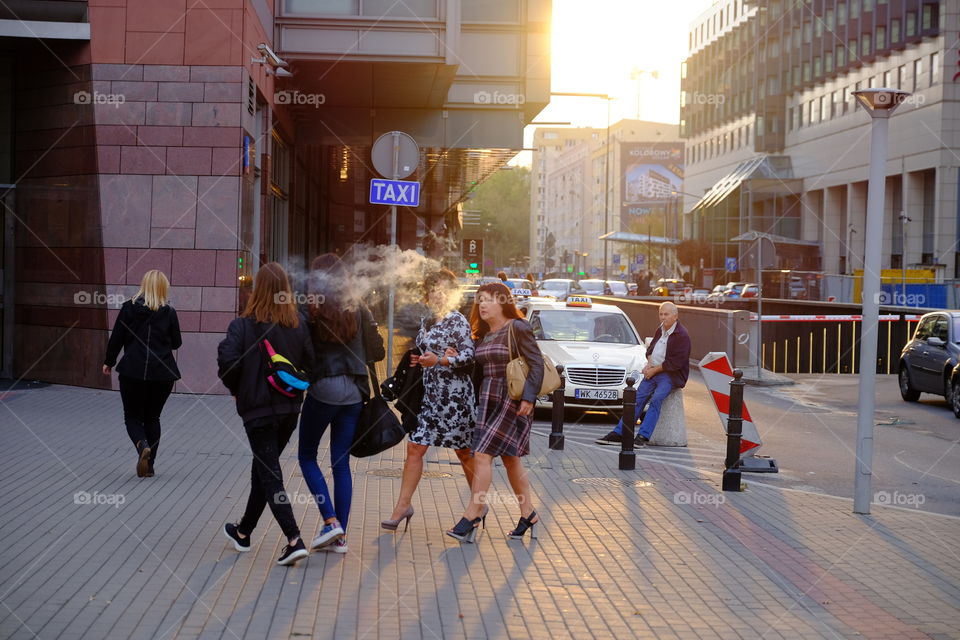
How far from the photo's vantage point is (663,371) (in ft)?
43.2

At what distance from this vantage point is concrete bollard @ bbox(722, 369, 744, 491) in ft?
33.4

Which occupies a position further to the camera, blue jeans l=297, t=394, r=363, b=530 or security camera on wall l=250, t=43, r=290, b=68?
security camera on wall l=250, t=43, r=290, b=68

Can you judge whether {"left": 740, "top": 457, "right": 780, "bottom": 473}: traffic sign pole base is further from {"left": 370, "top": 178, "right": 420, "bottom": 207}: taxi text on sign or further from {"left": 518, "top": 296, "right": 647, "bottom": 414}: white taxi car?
{"left": 370, "top": 178, "right": 420, "bottom": 207}: taxi text on sign

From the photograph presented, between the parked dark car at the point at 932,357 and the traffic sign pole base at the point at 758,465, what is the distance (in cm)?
754

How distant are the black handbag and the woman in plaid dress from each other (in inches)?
26.1

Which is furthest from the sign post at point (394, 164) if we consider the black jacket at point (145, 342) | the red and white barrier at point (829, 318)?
the red and white barrier at point (829, 318)

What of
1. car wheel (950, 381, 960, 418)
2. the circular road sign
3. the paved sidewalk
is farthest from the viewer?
car wheel (950, 381, 960, 418)

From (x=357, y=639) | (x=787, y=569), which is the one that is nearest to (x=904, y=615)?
(x=787, y=569)

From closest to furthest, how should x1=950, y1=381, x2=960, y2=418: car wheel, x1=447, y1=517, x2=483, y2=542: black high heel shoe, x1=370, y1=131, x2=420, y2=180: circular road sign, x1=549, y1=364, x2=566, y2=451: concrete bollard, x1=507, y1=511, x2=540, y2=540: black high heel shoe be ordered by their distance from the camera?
x1=447, y1=517, x2=483, y2=542: black high heel shoe → x1=507, y1=511, x2=540, y2=540: black high heel shoe → x1=549, y1=364, x2=566, y2=451: concrete bollard → x1=370, y1=131, x2=420, y2=180: circular road sign → x1=950, y1=381, x2=960, y2=418: car wheel

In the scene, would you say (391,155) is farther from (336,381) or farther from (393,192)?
(336,381)

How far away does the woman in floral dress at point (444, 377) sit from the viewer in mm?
7578

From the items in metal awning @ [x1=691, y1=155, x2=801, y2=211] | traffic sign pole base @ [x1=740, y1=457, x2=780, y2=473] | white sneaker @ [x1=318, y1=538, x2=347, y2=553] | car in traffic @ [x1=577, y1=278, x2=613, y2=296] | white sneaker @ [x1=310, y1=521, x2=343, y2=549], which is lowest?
traffic sign pole base @ [x1=740, y1=457, x2=780, y2=473]

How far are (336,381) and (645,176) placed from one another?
130424 mm

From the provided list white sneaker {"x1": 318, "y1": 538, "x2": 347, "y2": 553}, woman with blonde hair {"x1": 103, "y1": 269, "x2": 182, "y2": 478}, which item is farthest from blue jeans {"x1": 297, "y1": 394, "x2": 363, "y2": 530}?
woman with blonde hair {"x1": 103, "y1": 269, "x2": 182, "y2": 478}
